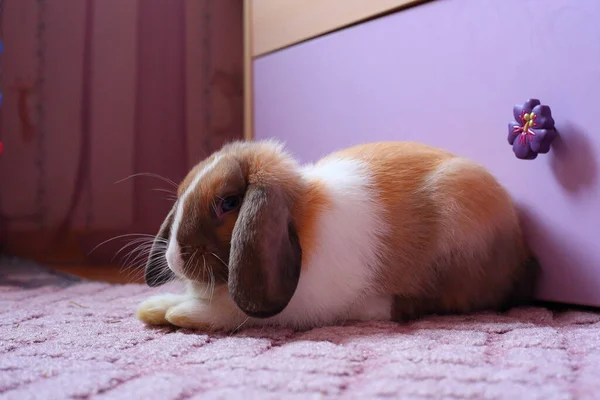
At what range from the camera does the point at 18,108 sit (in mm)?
2127

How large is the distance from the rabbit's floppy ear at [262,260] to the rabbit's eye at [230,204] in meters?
0.05

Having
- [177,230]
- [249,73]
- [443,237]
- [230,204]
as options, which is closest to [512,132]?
[443,237]

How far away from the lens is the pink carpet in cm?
65

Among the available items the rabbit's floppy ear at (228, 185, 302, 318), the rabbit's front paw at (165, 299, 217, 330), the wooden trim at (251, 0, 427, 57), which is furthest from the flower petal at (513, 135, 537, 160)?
the rabbit's front paw at (165, 299, 217, 330)

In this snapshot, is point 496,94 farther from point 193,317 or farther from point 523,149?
point 193,317

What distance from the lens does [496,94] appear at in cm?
129

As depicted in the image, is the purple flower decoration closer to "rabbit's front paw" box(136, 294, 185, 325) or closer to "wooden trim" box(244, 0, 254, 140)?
"rabbit's front paw" box(136, 294, 185, 325)

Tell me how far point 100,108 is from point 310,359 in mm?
1701

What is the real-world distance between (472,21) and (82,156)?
1.52 meters

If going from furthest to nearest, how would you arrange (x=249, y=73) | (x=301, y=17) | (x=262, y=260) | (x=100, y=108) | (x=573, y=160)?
(x=100, y=108) → (x=249, y=73) → (x=301, y=17) → (x=573, y=160) → (x=262, y=260)

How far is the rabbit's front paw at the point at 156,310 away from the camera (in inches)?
42.8

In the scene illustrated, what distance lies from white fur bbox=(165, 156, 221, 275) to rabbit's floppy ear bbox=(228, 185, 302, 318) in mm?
123

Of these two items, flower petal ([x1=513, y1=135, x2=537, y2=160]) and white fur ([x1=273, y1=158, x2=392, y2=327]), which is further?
flower petal ([x1=513, y1=135, x2=537, y2=160])

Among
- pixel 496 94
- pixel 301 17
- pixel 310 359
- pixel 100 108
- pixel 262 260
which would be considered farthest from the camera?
pixel 100 108
